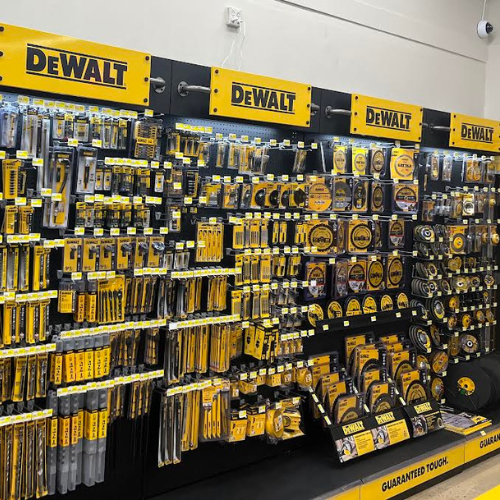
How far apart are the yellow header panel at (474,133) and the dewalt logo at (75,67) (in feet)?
9.62

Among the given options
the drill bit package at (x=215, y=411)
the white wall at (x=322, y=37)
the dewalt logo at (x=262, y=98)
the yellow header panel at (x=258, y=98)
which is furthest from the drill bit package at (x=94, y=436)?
the white wall at (x=322, y=37)

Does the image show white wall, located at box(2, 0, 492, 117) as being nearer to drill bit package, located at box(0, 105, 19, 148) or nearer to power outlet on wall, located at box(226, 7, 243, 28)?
power outlet on wall, located at box(226, 7, 243, 28)

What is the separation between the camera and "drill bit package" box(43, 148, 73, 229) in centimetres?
293

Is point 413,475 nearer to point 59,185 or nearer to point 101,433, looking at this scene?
point 101,433

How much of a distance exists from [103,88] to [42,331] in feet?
3.97

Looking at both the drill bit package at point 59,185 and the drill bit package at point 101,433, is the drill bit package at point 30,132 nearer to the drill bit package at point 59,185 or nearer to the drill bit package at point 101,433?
the drill bit package at point 59,185

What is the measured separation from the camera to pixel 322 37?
4617 millimetres

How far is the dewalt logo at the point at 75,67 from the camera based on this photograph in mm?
2732

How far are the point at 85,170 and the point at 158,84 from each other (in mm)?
615

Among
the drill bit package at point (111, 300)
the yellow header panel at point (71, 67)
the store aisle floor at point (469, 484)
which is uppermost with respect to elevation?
the yellow header panel at point (71, 67)

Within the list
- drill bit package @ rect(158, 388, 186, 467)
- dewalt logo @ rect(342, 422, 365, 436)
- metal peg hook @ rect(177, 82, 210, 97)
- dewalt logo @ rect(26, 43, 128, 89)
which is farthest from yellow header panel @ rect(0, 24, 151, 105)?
dewalt logo @ rect(342, 422, 365, 436)

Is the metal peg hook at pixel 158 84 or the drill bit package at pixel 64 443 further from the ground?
the metal peg hook at pixel 158 84

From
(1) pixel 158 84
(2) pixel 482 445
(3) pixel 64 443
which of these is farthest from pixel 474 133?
(3) pixel 64 443

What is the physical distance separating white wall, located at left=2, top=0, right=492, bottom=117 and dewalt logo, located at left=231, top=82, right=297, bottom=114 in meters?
0.62
